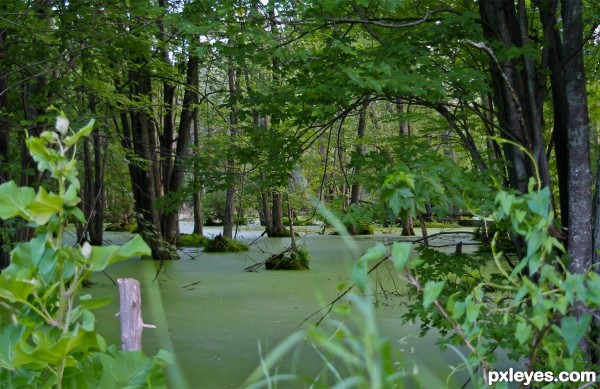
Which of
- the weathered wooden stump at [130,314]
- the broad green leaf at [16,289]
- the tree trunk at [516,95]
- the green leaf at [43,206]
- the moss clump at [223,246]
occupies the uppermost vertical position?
the tree trunk at [516,95]

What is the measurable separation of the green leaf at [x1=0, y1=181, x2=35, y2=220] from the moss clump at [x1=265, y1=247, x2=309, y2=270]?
7797mm

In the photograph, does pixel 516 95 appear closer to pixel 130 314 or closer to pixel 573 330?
pixel 130 314

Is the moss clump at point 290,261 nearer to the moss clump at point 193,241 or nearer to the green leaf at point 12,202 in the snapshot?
the moss clump at point 193,241

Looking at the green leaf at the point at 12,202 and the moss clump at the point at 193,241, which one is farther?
the moss clump at the point at 193,241

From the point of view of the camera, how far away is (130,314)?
2119 millimetres

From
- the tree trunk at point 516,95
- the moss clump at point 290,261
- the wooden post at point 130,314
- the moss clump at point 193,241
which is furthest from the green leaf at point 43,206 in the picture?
the moss clump at point 193,241

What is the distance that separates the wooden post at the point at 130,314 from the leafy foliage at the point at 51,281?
97cm

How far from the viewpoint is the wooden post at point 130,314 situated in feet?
6.86

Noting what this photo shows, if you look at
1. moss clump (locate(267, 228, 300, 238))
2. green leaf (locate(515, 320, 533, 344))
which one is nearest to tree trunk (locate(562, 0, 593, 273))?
green leaf (locate(515, 320, 533, 344))

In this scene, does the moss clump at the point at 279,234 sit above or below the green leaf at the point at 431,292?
below

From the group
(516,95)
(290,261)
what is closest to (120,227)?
(290,261)

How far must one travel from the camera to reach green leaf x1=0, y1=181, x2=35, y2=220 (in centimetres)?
103

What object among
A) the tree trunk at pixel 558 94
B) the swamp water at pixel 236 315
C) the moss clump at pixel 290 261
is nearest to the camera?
the tree trunk at pixel 558 94

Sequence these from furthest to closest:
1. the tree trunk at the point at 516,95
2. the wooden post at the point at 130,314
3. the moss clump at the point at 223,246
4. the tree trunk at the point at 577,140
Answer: the moss clump at the point at 223,246
the tree trunk at the point at 516,95
the tree trunk at the point at 577,140
the wooden post at the point at 130,314
